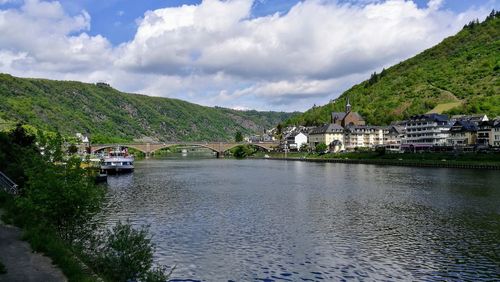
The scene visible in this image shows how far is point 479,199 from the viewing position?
159 feet

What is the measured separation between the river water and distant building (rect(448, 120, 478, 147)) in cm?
8409

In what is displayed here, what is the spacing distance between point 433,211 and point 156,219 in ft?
81.7

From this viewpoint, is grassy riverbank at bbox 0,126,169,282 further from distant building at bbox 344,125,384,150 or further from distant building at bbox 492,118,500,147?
distant building at bbox 344,125,384,150

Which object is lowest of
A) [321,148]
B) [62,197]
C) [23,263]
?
[23,263]

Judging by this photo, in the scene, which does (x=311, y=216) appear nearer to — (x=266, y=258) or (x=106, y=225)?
(x=266, y=258)

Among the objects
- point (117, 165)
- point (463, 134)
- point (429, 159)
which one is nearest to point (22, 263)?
point (117, 165)

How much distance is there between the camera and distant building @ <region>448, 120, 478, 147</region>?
134m

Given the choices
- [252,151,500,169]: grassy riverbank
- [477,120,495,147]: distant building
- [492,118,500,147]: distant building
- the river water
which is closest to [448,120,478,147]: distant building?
[477,120,495,147]: distant building

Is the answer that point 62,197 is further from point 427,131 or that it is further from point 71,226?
point 427,131

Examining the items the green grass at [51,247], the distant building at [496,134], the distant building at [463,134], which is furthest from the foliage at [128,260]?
the distant building at [463,134]

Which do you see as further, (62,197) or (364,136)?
(364,136)

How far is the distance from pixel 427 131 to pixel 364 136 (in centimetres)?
3938

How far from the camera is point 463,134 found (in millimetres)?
136125

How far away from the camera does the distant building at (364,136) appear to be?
185 metres
